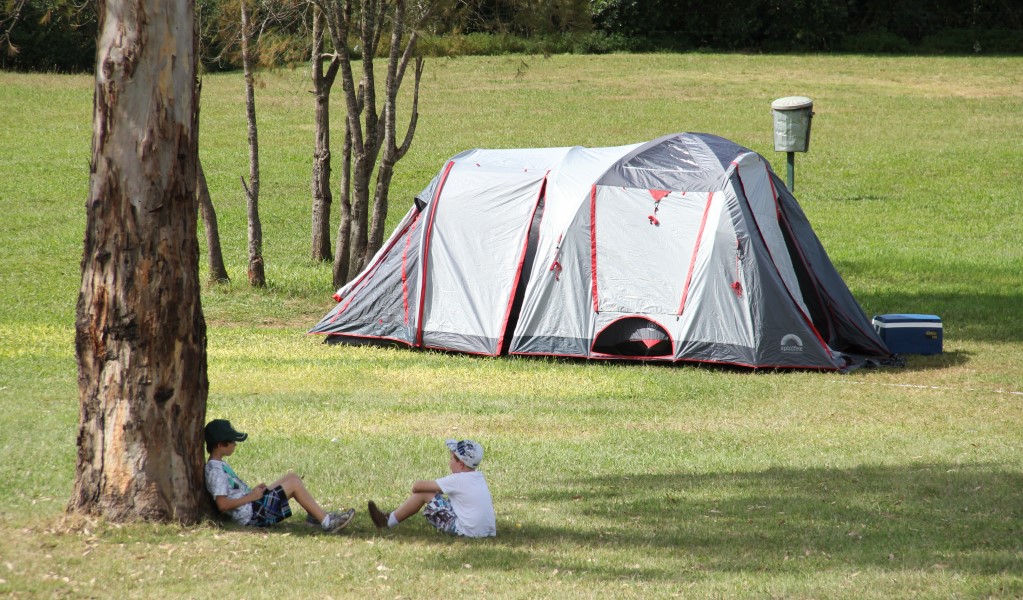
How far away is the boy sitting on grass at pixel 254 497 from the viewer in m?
6.12

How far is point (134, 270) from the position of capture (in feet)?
19.2

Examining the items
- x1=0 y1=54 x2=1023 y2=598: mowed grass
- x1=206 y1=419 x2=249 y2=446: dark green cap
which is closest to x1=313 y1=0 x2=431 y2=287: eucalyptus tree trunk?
x1=0 y1=54 x2=1023 y2=598: mowed grass

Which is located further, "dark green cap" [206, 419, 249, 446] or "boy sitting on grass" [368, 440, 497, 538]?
"dark green cap" [206, 419, 249, 446]

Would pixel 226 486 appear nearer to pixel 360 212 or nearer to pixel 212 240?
pixel 360 212

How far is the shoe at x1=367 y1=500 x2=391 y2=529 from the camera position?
6172mm

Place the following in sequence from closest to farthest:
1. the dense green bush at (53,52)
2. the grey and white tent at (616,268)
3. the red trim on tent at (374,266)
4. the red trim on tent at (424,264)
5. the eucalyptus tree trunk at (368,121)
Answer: the grey and white tent at (616,268)
the red trim on tent at (424,264)
the red trim on tent at (374,266)
the eucalyptus tree trunk at (368,121)
the dense green bush at (53,52)

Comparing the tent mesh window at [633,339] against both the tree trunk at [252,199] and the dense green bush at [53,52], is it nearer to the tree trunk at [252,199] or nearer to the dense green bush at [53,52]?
the tree trunk at [252,199]

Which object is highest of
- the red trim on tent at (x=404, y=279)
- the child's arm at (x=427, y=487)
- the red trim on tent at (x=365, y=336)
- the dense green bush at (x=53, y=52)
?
the dense green bush at (x=53, y=52)

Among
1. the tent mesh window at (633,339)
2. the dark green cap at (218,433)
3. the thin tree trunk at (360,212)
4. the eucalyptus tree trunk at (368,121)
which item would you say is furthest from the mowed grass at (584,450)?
the eucalyptus tree trunk at (368,121)

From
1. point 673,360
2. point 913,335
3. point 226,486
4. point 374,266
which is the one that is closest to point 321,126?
point 374,266

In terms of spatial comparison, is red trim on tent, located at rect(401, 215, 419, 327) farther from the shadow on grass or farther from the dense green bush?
the dense green bush

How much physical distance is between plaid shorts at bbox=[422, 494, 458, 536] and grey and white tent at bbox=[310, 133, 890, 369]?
5.81m

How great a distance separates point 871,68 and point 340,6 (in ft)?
103

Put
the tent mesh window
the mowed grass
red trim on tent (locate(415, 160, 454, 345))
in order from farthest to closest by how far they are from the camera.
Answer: red trim on tent (locate(415, 160, 454, 345))
the tent mesh window
the mowed grass
